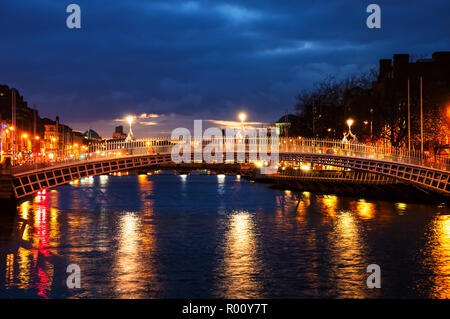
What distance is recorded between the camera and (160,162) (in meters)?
58.5

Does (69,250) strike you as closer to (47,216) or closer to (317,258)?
(317,258)

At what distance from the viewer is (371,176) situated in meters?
78.5

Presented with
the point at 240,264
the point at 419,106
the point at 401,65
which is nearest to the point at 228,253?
the point at 240,264

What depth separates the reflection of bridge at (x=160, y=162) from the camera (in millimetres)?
52494

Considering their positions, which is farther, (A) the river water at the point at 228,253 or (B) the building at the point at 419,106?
(B) the building at the point at 419,106

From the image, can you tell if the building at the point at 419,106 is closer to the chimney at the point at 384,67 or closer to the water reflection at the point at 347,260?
the chimney at the point at 384,67

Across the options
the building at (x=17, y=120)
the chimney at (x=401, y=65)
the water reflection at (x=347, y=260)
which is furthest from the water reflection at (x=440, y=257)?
the building at (x=17, y=120)

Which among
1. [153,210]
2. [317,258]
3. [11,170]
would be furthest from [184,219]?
[317,258]

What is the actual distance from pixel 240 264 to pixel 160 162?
29.2 m

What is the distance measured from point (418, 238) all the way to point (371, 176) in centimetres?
4056

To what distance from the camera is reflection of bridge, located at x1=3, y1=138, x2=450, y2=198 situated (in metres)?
52.5

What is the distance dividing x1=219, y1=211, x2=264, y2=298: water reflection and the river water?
5 centimetres

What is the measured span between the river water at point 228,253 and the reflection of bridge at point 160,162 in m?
2.83
